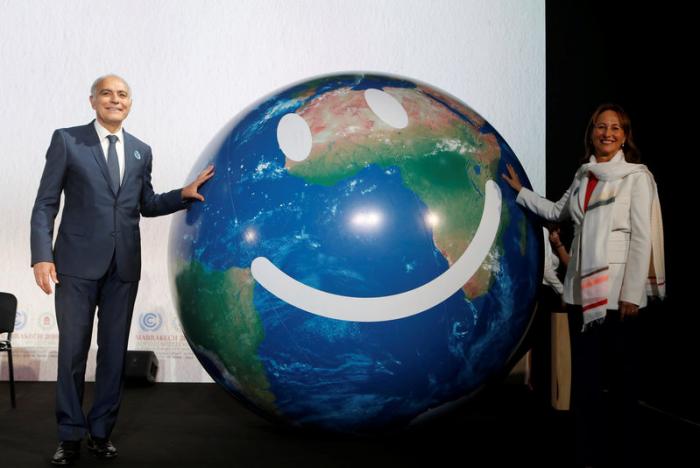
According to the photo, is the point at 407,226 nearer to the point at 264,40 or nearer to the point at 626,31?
the point at 626,31

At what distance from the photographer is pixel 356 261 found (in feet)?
7.92

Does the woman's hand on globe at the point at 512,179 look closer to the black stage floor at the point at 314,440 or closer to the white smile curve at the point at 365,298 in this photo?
the white smile curve at the point at 365,298

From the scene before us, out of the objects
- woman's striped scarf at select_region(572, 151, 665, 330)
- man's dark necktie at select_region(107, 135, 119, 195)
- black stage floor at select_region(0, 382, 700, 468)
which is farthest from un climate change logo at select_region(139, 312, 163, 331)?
woman's striped scarf at select_region(572, 151, 665, 330)

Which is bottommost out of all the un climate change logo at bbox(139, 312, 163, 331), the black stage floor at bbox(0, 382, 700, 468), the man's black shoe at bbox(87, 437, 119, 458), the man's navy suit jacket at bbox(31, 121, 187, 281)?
the black stage floor at bbox(0, 382, 700, 468)

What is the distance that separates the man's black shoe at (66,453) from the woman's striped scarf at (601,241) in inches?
78.4

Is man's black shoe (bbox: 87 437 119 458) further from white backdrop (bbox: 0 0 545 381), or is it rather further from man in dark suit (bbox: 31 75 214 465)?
white backdrop (bbox: 0 0 545 381)

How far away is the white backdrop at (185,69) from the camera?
4.52 metres

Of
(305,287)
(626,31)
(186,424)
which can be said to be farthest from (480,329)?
(626,31)

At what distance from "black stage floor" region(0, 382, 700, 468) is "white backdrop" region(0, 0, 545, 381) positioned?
100 centimetres

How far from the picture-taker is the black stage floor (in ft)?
8.94

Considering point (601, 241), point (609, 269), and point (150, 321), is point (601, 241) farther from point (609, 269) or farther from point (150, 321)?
point (150, 321)

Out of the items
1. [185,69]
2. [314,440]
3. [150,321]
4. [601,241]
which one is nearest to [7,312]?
[150,321]

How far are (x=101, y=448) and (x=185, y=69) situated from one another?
2.63 m

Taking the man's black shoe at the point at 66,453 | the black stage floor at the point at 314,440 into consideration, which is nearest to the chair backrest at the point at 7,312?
the black stage floor at the point at 314,440
